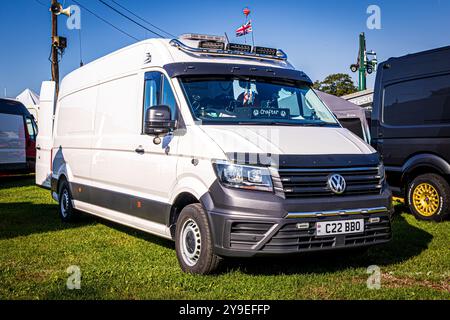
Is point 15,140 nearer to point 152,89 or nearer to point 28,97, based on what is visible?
point 152,89

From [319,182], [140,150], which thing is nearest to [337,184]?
[319,182]

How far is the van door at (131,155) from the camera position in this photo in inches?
221

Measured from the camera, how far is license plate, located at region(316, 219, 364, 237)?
15.4 ft

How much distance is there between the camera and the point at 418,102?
8.46 m

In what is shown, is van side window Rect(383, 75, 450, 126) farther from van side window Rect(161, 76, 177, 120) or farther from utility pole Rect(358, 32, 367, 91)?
utility pole Rect(358, 32, 367, 91)

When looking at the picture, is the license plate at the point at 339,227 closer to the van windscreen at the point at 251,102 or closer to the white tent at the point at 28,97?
the van windscreen at the point at 251,102

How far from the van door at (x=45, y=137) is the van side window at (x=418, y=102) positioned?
6.32 metres

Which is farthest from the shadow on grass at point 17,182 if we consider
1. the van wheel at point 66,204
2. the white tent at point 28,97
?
the white tent at point 28,97

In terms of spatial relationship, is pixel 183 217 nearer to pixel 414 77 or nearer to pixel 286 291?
pixel 286 291

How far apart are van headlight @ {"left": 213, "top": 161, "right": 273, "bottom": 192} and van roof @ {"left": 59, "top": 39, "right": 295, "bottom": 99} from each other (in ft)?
5.52

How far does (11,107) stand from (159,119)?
13.0m

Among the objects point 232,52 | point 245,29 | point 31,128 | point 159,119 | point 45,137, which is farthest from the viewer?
point 31,128

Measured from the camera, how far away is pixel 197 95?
5.53 meters
